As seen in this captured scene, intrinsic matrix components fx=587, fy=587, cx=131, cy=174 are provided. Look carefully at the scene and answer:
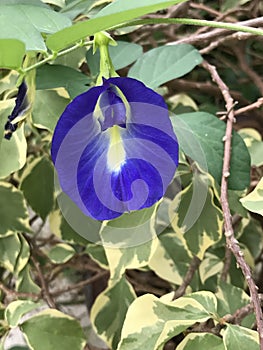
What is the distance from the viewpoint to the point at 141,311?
0.56 m

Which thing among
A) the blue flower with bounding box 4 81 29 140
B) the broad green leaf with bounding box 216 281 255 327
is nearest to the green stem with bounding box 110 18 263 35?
the blue flower with bounding box 4 81 29 140

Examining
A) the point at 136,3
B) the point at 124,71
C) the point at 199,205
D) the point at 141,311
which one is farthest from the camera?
the point at 124,71

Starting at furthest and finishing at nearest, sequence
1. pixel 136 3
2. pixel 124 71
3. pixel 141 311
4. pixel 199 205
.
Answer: pixel 124 71 → pixel 199 205 → pixel 141 311 → pixel 136 3

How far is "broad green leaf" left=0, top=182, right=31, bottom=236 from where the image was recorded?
73 centimetres

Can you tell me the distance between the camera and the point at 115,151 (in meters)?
0.46

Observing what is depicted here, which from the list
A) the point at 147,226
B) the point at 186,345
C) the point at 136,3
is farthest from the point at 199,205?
the point at 136,3

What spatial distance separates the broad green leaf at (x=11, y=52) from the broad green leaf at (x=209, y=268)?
44cm

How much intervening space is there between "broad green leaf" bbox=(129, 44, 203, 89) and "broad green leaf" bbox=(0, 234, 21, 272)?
0.27 meters

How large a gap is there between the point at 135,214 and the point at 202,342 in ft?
0.48

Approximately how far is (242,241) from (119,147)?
1.43 ft

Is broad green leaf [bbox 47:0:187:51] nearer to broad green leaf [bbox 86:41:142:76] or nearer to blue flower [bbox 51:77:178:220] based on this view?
blue flower [bbox 51:77:178:220]

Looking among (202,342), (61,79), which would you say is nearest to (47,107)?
(61,79)

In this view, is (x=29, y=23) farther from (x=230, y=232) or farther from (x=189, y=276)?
(x=189, y=276)

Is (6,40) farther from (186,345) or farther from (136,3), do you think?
(186,345)
